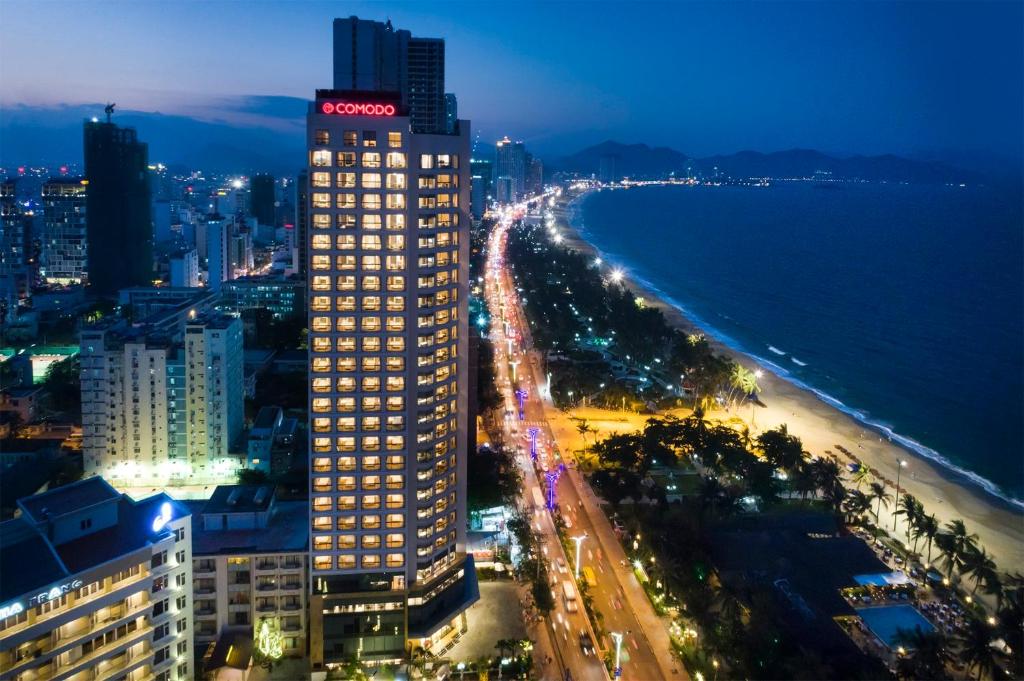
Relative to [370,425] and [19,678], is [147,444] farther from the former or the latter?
[19,678]

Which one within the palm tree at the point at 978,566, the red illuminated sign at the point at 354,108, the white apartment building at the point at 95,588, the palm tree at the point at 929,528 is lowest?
the palm tree at the point at 978,566

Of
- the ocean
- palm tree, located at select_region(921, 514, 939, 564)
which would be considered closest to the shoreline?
the ocean

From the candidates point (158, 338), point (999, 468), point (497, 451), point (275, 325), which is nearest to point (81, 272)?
point (275, 325)

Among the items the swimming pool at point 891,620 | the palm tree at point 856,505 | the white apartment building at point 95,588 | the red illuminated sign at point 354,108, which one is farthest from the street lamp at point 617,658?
the red illuminated sign at point 354,108

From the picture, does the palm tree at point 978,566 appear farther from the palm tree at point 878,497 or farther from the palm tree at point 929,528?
the palm tree at point 878,497

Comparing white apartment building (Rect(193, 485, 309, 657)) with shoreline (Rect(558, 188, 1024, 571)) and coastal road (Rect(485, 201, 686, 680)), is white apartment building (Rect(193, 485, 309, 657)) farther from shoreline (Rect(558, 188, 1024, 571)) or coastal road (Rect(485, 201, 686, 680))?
shoreline (Rect(558, 188, 1024, 571))

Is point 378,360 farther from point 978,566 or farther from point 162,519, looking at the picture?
point 978,566

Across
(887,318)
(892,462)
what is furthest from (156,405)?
(887,318)
